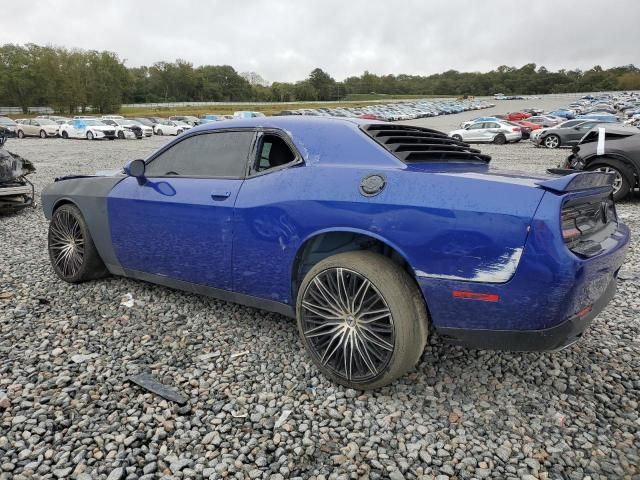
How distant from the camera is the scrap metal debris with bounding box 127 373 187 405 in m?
2.55

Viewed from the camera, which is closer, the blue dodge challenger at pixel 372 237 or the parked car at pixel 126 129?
the blue dodge challenger at pixel 372 237

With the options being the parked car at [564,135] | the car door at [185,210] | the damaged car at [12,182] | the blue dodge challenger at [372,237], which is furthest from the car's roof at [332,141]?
the parked car at [564,135]

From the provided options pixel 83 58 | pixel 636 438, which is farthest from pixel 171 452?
pixel 83 58

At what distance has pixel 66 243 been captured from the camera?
4.31 m

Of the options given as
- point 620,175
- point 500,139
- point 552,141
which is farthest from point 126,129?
point 620,175

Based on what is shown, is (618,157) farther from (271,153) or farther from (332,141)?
(271,153)

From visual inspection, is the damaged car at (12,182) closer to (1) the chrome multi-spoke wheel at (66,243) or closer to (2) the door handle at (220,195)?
(1) the chrome multi-spoke wheel at (66,243)

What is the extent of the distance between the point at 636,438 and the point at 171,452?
88.6 inches

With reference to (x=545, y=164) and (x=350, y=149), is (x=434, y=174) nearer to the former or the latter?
(x=350, y=149)

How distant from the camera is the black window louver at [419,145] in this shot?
2.74 metres

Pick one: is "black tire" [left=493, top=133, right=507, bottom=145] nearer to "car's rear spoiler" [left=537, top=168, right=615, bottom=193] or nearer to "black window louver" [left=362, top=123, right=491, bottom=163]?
"black window louver" [left=362, top=123, right=491, bottom=163]

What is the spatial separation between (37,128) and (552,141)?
32560 mm

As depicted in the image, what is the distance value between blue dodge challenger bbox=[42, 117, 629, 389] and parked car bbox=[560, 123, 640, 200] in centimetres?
614

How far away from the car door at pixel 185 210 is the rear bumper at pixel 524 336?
1.58 metres
